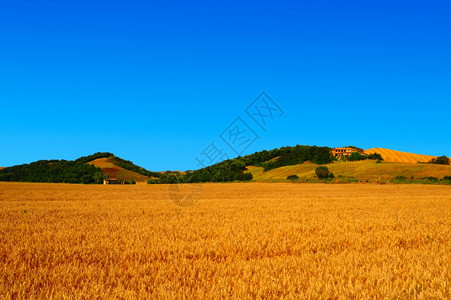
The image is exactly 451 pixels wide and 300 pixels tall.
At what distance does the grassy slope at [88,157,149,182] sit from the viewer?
355 ft

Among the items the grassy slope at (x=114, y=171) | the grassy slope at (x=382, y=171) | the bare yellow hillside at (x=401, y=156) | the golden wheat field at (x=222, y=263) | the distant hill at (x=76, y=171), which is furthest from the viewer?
the grassy slope at (x=114, y=171)

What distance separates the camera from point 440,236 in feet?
30.4

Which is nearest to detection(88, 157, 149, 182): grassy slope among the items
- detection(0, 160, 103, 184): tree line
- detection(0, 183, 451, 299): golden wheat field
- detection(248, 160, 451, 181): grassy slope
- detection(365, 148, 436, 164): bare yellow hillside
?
detection(0, 160, 103, 184): tree line

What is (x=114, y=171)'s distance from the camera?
11138 centimetres

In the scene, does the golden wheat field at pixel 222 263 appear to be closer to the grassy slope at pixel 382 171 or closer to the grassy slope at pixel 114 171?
the grassy slope at pixel 382 171

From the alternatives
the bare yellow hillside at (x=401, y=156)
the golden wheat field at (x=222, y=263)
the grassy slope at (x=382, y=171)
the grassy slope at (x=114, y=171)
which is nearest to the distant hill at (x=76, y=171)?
the grassy slope at (x=114, y=171)

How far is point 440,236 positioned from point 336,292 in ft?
21.5

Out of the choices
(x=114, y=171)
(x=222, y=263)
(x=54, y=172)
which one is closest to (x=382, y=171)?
(x=222, y=263)

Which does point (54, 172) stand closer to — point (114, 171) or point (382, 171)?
point (114, 171)

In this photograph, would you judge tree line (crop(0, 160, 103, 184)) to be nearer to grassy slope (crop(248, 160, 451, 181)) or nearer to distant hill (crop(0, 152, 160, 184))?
distant hill (crop(0, 152, 160, 184))

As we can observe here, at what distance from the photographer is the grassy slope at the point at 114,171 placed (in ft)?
355

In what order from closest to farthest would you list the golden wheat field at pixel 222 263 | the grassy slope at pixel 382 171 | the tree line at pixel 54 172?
the golden wheat field at pixel 222 263 < the grassy slope at pixel 382 171 < the tree line at pixel 54 172

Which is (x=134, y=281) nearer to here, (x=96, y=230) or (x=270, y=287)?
(x=270, y=287)

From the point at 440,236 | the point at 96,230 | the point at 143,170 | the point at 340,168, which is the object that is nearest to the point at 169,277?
the point at 96,230
